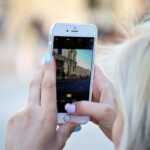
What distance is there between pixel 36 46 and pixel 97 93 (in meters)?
3.58

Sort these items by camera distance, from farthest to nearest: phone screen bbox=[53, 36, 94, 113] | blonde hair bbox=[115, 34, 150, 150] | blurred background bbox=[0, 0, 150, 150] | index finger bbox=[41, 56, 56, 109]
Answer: blurred background bbox=[0, 0, 150, 150], phone screen bbox=[53, 36, 94, 113], index finger bbox=[41, 56, 56, 109], blonde hair bbox=[115, 34, 150, 150]

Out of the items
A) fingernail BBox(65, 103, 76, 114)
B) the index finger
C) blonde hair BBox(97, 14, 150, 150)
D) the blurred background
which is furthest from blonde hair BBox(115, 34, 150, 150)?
the blurred background

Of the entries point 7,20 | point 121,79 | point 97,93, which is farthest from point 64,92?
point 7,20

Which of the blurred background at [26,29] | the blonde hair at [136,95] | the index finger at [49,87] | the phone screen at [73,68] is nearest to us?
the blonde hair at [136,95]

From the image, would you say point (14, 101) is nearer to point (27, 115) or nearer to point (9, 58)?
point (9, 58)

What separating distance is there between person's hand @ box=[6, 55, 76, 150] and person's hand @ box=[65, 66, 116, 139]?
93 mm

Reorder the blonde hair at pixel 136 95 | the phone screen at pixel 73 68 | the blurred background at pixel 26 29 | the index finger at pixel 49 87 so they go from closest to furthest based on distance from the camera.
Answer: the blonde hair at pixel 136 95, the index finger at pixel 49 87, the phone screen at pixel 73 68, the blurred background at pixel 26 29

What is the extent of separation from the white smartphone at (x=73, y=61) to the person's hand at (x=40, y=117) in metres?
0.07

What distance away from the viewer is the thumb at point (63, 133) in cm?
142

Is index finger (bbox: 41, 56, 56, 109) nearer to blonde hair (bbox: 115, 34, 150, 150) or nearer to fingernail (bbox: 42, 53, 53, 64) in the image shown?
fingernail (bbox: 42, 53, 53, 64)

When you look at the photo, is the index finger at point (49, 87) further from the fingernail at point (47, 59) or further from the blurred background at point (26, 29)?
the blurred background at point (26, 29)

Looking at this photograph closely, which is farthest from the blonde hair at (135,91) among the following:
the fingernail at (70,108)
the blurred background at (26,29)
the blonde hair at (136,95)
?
the blurred background at (26,29)

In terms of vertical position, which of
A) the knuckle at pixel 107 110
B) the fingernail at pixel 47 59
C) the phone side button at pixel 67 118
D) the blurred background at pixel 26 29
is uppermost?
the fingernail at pixel 47 59

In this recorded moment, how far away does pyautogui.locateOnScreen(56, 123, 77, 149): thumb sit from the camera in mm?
1415
